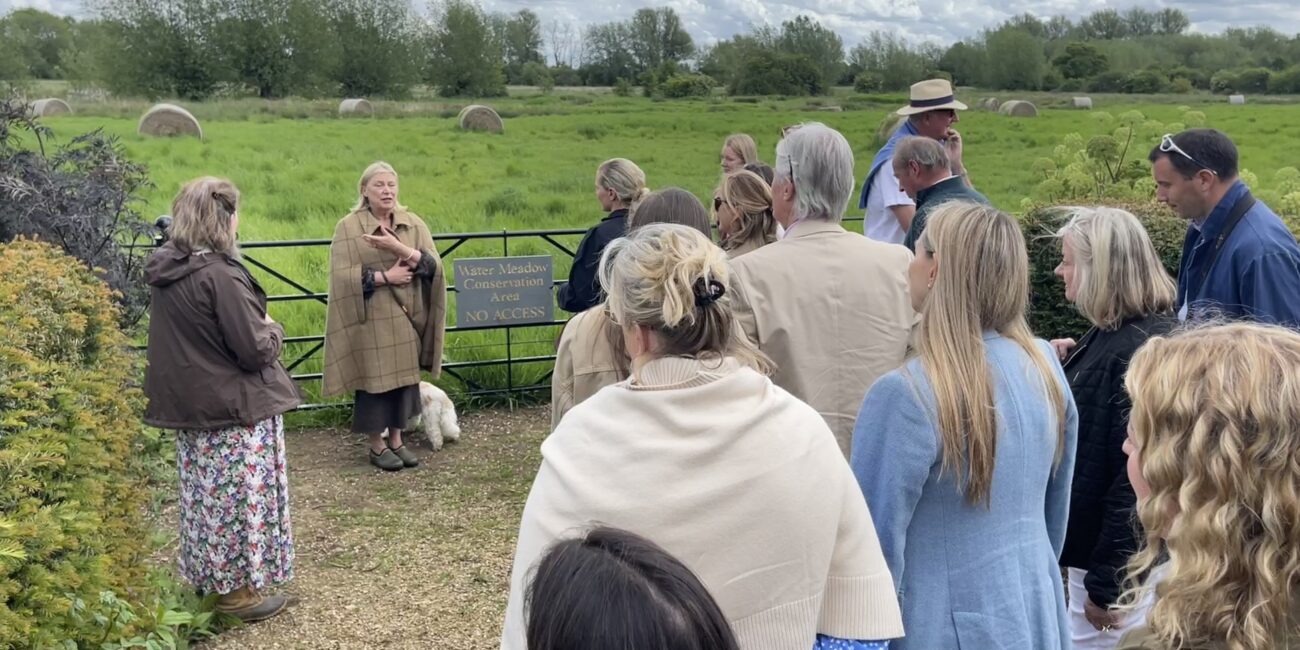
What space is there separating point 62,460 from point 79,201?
441cm

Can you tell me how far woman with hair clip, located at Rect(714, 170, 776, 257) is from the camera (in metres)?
3.70

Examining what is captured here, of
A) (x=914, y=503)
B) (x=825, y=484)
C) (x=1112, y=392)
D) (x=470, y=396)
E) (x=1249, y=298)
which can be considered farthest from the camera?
(x=470, y=396)

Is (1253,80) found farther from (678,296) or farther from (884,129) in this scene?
(678,296)

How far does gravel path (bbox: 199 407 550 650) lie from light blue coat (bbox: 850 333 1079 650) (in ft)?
8.79

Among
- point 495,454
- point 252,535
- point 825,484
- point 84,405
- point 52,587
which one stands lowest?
point 495,454

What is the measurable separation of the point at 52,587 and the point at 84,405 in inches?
35.5

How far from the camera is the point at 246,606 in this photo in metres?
4.56

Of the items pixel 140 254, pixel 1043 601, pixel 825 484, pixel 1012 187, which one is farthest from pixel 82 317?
pixel 1012 187

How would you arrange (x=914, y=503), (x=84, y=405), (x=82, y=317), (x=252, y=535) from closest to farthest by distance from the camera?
(x=914, y=503)
(x=84, y=405)
(x=82, y=317)
(x=252, y=535)

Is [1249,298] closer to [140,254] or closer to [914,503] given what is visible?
[914,503]

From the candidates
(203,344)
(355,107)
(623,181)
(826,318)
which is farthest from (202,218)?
(355,107)

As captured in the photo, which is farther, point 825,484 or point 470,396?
point 470,396

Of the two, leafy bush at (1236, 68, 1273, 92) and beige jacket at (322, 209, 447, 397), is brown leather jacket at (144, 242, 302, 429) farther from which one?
leafy bush at (1236, 68, 1273, 92)

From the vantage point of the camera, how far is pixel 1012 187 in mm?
12367
